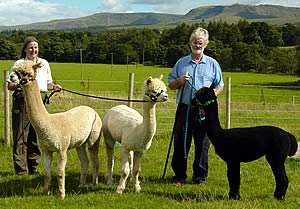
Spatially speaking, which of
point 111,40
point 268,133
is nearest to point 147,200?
point 268,133

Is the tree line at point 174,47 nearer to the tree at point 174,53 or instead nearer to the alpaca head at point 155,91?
the tree at point 174,53

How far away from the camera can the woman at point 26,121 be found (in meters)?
7.43

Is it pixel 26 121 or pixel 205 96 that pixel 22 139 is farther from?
pixel 205 96

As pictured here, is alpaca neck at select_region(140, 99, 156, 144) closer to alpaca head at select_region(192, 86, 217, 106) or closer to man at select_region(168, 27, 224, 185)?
alpaca head at select_region(192, 86, 217, 106)

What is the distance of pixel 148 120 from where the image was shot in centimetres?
645

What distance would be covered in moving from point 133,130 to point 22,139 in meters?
2.25

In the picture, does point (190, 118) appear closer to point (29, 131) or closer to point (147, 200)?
point (147, 200)

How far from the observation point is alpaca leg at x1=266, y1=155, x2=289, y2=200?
6.20 metres

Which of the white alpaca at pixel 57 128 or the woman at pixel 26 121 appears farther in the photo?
the woman at pixel 26 121

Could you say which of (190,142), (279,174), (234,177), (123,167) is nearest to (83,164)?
(123,167)

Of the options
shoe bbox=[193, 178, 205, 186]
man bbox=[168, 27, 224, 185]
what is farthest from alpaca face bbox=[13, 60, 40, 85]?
shoe bbox=[193, 178, 205, 186]

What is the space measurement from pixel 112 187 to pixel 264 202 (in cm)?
238

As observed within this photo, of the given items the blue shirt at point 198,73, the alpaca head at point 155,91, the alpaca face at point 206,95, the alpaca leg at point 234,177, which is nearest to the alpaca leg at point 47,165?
the alpaca head at point 155,91

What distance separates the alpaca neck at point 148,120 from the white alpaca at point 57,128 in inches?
38.1
